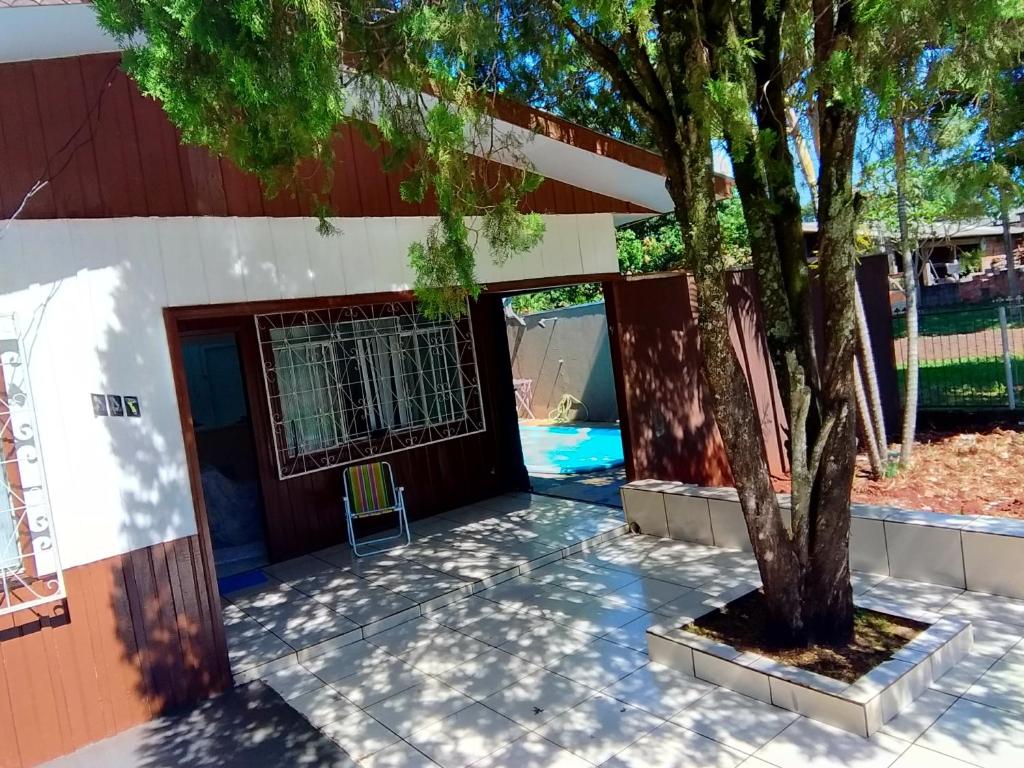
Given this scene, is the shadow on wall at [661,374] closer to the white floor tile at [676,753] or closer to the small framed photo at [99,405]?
the white floor tile at [676,753]

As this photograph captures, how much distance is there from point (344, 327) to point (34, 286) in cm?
330

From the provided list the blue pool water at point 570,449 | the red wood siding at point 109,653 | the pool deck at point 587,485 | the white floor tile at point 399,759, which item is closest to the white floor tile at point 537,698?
the white floor tile at point 399,759

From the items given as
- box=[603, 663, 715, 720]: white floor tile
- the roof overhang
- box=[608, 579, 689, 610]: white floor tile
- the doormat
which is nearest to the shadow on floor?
box=[603, 663, 715, 720]: white floor tile

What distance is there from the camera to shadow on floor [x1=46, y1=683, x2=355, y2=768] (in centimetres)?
343

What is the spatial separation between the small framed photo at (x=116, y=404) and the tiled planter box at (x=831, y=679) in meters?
3.11

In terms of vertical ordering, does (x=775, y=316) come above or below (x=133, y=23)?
below

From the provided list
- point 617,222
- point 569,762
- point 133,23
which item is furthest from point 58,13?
point 617,222

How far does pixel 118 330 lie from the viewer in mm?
3947

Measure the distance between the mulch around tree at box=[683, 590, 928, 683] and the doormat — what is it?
3681 mm

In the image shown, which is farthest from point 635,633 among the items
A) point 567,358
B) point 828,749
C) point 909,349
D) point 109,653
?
point 567,358

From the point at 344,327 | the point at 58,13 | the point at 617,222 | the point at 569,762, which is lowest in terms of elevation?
the point at 569,762

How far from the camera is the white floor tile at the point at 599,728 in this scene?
3.16 m

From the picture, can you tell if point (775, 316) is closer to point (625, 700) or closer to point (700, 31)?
point (700, 31)

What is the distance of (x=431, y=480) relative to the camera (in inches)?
294
